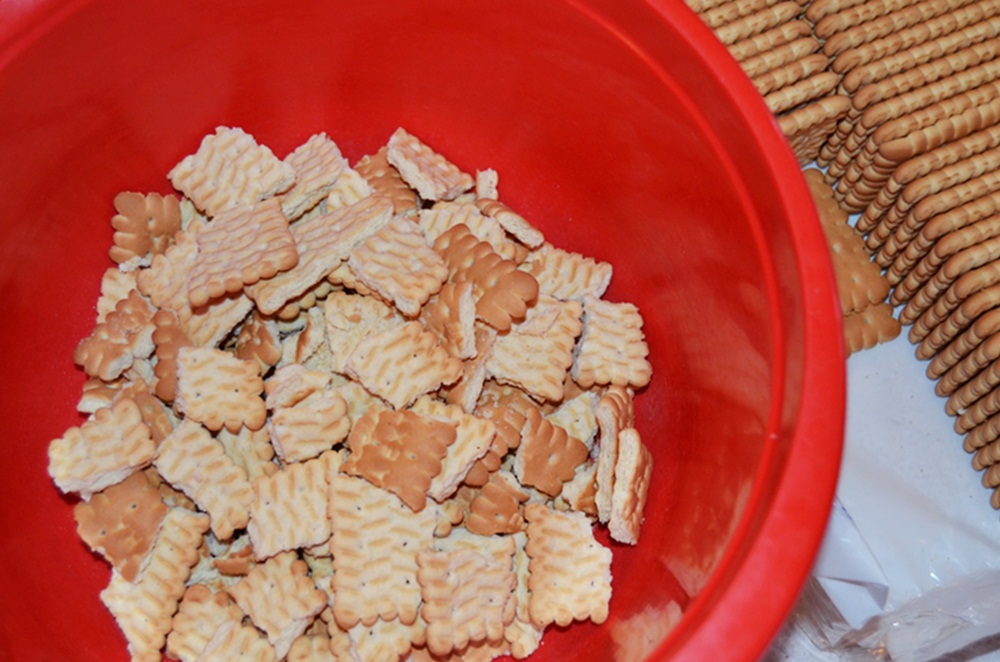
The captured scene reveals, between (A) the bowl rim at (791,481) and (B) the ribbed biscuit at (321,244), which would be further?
(B) the ribbed biscuit at (321,244)

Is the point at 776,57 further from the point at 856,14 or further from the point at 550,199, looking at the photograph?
the point at 550,199

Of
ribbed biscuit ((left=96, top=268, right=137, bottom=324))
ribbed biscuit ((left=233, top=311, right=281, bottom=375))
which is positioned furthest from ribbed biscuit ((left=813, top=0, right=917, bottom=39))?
ribbed biscuit ((left=96, top=268, right=137, bottom=324))

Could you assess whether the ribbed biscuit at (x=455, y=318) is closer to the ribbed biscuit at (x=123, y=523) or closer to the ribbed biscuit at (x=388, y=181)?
the ribbed biscuit at (x=388, y=181)

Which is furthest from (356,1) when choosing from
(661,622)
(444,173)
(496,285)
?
(661,622)

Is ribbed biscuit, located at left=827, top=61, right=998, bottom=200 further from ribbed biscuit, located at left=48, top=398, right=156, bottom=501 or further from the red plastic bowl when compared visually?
ribbed biscuit, located at left=48, top=398, right=156, bottom=501

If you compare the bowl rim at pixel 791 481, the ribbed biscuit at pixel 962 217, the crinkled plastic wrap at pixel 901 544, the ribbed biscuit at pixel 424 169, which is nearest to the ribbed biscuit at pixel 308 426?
the ribbed biscuit at pixel 424 169

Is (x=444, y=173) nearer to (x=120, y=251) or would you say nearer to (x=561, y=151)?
(x=561, y=151)
